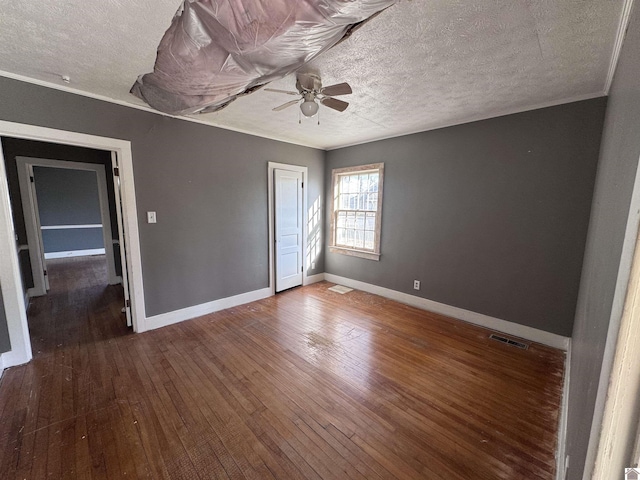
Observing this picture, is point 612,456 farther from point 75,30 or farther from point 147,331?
point 147,331

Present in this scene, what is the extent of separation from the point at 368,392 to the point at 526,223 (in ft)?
7.74

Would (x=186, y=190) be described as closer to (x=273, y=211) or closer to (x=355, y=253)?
(x=273, y=211)

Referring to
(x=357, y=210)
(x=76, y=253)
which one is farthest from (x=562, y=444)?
(x=76, y=253)

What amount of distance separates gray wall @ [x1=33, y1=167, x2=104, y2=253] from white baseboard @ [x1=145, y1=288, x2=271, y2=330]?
5.89 metres

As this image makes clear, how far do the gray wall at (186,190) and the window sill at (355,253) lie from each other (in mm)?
1312

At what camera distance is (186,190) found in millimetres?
3119

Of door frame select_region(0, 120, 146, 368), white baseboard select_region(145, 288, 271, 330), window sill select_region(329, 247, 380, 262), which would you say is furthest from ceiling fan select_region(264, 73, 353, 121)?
white baseboard select_region(145, 288, 271, 330)

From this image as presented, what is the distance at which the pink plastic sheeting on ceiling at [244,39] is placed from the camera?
1.08 metres

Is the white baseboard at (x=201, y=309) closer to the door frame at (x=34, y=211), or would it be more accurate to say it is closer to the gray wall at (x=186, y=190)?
the gray wall at (x=186, y=190)

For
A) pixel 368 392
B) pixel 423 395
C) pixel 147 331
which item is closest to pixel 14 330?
pixel 147 331

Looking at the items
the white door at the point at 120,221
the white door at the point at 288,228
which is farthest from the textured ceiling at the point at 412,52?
the white door at the point at 288,228

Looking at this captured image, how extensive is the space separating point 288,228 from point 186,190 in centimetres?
159

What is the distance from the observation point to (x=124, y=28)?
1.56 metres

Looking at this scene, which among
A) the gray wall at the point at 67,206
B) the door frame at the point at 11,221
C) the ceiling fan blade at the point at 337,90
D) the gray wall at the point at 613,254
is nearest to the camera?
the gray wall at the point at 613,254
